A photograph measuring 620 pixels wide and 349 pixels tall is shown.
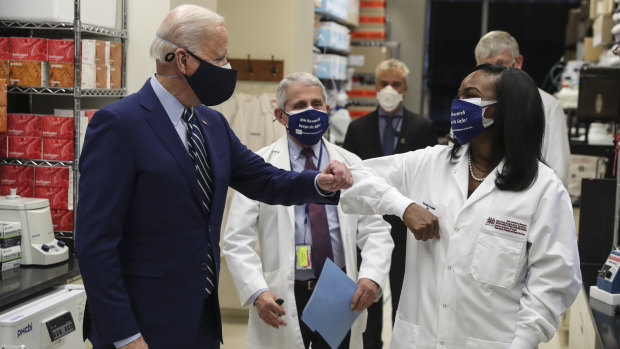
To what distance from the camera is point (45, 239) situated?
125 inches

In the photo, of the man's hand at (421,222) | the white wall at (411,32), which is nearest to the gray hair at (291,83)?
the man's hand at (421,222)

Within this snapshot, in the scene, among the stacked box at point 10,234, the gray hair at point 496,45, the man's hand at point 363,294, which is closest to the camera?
the man's hand at point 363,294

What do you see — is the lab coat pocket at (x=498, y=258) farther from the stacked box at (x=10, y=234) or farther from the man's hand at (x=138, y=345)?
the stacked box at (x=10, y=234)

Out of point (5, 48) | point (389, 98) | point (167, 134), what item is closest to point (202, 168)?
point (167, 134)

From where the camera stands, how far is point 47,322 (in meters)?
2.80

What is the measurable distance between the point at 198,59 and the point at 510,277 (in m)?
1.12

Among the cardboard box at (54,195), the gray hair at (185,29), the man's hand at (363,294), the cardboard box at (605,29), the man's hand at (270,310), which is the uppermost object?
the cardboard box at (605,29)


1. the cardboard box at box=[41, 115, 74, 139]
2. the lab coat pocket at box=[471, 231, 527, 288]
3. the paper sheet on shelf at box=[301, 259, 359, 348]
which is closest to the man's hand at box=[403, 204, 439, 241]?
the lab coat pocket at box=[471, 231, 527, 288]

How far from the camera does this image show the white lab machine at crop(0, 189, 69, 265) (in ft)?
10.1

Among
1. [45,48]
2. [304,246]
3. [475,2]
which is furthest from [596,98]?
[475,2]

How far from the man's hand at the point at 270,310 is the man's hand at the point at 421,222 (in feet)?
2.41

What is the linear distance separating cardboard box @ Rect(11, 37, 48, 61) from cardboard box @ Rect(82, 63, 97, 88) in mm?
195

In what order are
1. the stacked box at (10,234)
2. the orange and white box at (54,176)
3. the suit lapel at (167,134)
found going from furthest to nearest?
the orange and white box at (54,176)
the stacked box at (10,234)
the suit lapel at (167,134)

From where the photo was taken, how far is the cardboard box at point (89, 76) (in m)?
3.46
